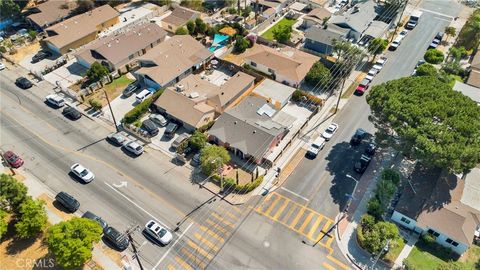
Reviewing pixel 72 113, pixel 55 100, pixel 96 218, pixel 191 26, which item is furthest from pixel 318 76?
pixel 55 100

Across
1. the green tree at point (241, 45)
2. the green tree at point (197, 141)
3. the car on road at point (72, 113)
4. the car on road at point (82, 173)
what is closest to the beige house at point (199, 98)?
the green tree at point (197, 141)

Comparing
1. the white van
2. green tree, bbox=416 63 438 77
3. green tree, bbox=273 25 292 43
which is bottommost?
the white van

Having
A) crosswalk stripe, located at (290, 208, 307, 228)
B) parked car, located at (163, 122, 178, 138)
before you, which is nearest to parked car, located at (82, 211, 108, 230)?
parked car, located at (163, 122, 178, 138)

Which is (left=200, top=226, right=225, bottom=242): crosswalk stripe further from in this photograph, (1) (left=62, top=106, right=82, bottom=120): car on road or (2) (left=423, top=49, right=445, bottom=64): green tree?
(2) (left=423, top=49, right=445, bottom=64): green tree

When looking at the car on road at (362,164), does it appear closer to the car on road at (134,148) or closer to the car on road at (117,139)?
the car on road at (134,148)

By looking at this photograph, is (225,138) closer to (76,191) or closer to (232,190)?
(232,190)

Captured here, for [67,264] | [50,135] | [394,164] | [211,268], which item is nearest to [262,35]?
[394,164]
